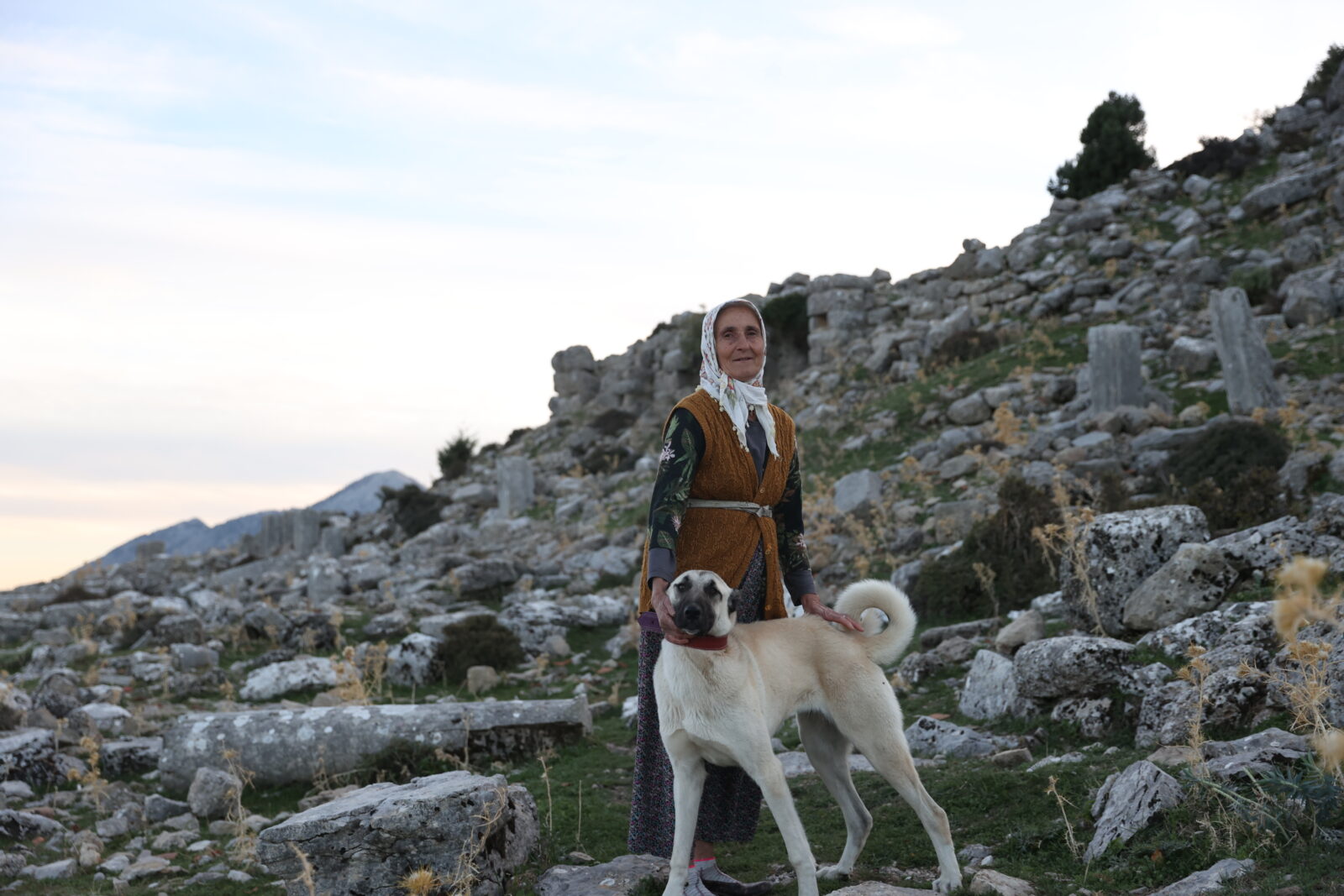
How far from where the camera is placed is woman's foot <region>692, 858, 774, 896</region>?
14.6 ft

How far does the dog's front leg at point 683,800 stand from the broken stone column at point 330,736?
3.95 metres

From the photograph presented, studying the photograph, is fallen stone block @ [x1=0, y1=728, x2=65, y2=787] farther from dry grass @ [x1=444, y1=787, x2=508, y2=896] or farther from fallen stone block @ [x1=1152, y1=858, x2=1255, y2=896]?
fallen stone block @ [x1=1152, y1=858, x2=1255, y2=896]

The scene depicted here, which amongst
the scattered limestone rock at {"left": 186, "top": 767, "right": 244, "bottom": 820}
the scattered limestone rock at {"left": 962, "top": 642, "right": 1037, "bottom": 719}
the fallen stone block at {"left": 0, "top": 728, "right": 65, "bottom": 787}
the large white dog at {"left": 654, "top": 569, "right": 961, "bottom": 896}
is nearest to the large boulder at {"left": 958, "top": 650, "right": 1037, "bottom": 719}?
the scattered limestone rock at {"left": 962, "top": 642, "right": 1037, "bottom": 719}

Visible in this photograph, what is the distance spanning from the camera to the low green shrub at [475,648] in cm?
1113

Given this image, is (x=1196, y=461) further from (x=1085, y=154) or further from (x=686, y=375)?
(x=1085, y=154)

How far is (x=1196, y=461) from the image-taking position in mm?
11461

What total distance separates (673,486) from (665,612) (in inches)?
25.3

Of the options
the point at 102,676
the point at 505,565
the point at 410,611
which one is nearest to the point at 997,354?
the point at 505,565

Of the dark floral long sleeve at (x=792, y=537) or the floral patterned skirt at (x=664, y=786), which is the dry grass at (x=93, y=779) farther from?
the dark floral long sleeve at (x=792, y=537)

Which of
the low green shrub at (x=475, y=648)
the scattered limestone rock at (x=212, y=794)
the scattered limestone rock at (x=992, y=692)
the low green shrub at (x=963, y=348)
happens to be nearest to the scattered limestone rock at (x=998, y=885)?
the scattered limestone rock at (x=992, y=692)

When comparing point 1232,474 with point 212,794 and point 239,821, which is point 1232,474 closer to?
point 239,821

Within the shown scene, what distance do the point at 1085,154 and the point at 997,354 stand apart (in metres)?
17.8

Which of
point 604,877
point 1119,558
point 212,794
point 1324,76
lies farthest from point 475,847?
point 1324,76

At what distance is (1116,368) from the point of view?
15.8 metres
